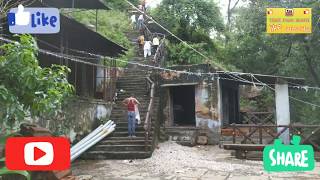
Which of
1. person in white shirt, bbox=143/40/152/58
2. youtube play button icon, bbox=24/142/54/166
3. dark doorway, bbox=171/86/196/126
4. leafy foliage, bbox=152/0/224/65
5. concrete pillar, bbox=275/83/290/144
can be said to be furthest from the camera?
leafy foliage, bbox=152/0/224/65

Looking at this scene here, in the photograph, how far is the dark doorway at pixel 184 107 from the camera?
24.2 metres

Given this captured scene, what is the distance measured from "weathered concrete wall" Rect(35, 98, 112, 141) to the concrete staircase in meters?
0.65

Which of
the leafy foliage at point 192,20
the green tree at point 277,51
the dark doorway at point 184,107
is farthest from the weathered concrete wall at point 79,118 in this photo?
the leafy foliage at point 192,20

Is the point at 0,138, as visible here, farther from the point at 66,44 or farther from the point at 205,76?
the point at 205,76

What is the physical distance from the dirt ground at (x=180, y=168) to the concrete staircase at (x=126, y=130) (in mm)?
471

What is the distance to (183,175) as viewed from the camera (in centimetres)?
1194

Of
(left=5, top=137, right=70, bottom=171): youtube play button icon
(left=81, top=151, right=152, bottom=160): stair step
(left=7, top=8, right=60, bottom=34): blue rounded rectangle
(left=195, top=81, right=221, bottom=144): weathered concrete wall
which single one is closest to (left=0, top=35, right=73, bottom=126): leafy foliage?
(left=7, top=8, right=60, bottom=34): blue rounded rectangle

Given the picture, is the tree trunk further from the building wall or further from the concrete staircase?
the concrete staircase

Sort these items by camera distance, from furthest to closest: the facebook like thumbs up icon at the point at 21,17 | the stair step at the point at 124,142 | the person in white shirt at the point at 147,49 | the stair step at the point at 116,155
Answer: the person in white shirt at the point at 147,49, the stair step at the point at 124,142, the stair step at the point at 116,155, the facebook like thumbs up icon at the point at 21,17

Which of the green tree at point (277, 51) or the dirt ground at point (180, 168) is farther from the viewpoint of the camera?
the green tree at point (277, 51)

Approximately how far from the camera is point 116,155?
15094mm

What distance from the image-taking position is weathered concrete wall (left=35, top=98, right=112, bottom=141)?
565 inches

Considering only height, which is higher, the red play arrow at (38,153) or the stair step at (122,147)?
the red play arrow at (38,153)

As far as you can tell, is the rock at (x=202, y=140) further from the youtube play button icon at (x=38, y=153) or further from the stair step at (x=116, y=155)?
the youtube play button icon at (x=38, y=153)
